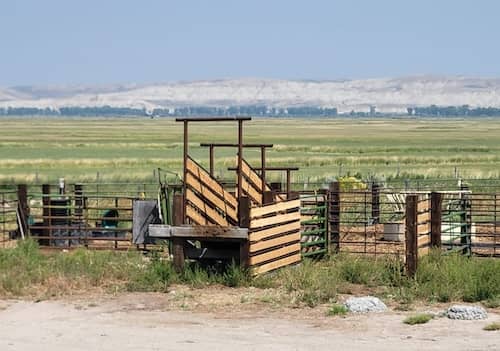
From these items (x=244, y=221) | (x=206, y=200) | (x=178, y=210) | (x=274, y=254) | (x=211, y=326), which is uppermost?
(x=206, y=200)

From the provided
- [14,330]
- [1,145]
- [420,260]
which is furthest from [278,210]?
[1,145]

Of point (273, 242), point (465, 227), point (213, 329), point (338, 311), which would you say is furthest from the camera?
point (465, 227)

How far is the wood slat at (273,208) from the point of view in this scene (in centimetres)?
1716

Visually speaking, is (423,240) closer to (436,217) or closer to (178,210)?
(436,217)

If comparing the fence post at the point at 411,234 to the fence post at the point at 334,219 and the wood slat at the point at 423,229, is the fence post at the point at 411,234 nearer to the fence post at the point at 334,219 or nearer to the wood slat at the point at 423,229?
the wood slat at the point at 423,229

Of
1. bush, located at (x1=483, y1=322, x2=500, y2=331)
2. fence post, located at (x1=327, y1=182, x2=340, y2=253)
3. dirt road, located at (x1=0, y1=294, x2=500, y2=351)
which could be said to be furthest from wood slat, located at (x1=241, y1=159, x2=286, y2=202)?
bush, located at (x1=483, y1=322, x2=500, y2=331)

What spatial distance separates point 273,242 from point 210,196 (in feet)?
3.96

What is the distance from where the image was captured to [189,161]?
17578mm

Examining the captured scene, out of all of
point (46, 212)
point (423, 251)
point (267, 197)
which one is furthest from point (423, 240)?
point (46, 212)

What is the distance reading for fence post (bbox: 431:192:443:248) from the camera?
58.9 ft

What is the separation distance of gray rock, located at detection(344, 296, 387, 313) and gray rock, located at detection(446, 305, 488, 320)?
0.95m

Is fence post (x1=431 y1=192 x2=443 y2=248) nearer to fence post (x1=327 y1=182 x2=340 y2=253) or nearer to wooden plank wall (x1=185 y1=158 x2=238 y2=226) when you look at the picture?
fence post (x1=327 y1=182 x2=340 y2=253)

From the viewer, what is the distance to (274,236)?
58.2 feet

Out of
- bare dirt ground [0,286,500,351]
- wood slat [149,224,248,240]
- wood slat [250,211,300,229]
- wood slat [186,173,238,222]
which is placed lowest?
bare dirt ground [0,286,500,351]
